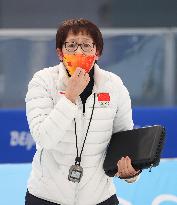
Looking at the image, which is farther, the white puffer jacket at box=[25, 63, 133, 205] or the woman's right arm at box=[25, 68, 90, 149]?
the white puffer jacket at box=[25, 63, 133, 205]

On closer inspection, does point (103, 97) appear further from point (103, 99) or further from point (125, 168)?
point (125, 168)

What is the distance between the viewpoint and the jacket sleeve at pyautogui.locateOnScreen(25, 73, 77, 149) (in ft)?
5.86

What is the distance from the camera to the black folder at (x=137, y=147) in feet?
6.26

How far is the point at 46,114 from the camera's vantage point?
1876mm

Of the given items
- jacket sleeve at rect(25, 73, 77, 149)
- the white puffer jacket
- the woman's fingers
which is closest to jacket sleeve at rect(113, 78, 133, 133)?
the white puffer jacket

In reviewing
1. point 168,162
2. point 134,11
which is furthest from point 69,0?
point 168,162

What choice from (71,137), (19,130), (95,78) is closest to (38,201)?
(71,137)

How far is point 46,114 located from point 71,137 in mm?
129

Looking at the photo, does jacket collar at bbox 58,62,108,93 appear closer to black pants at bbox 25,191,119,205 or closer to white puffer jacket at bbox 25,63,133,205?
white puffer jacket at bbox 25,63,133,205

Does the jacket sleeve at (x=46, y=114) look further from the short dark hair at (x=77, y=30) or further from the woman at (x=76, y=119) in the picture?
the short dark hair at (x=77, y=30)

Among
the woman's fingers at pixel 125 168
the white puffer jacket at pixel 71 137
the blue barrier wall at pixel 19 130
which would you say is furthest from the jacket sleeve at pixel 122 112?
the blue barrier wall at pixel 19 130

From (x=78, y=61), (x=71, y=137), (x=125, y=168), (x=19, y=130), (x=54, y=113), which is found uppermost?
(x=78, y=61)

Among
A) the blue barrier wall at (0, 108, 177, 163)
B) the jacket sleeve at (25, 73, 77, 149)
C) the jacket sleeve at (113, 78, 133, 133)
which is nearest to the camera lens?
the jacket sleeve at (25, 73, 77, 149)

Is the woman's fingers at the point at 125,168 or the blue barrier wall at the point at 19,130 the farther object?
the blue barrier wall at the point at 19,130
